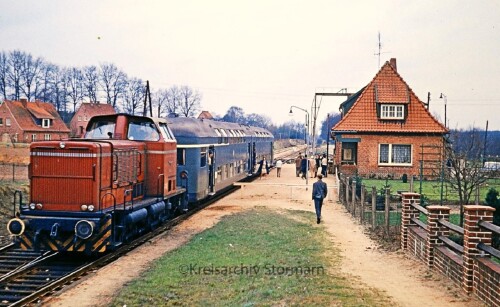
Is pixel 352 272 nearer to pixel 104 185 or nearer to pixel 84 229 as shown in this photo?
pixel 84 229

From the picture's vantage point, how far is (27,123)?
67250 millimetres

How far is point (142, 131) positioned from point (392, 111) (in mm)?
24580

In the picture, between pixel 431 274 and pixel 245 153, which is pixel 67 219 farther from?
pixel 245 153

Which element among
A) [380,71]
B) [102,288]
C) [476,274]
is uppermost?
[380,71]

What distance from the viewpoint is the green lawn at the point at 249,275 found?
28.5ft

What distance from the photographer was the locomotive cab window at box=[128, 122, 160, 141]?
50.5 feet

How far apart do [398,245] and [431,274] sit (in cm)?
338

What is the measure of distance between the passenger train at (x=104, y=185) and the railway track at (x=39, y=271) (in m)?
0.37

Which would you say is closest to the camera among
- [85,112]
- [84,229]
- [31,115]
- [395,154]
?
[84,229]

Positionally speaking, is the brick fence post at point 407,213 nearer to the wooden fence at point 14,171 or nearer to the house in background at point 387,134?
the house in background at point 387,134

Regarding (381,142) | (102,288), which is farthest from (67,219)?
(381,142)

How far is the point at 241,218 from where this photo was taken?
18359 mm


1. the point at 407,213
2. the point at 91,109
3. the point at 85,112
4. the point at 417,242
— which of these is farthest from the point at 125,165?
the point at 85,112

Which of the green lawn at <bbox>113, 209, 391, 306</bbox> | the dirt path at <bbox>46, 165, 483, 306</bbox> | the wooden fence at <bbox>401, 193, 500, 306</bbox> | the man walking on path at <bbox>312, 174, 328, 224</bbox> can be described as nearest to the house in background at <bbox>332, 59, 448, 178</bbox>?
the dirt path at <bbox>46, 165, 483, 306</bbox>
